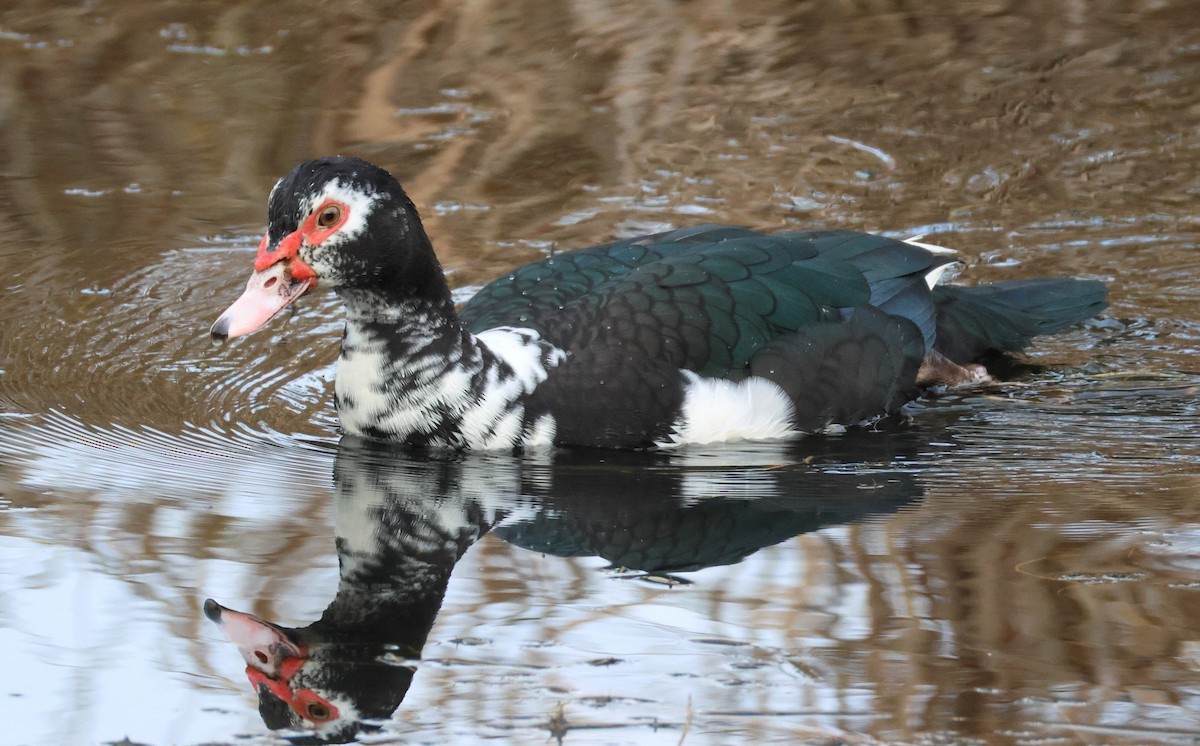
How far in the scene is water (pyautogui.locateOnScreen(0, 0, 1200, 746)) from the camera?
A: 13.9 feet

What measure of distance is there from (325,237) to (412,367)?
0.60 metres

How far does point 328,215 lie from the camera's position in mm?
5820

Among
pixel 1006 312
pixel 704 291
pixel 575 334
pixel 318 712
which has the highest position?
pixel 704 291

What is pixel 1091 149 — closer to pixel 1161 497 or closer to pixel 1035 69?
pixel 1035 69

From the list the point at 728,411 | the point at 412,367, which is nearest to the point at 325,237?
the point at 412,367

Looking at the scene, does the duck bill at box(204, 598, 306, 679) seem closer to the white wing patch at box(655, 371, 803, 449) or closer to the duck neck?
the duck neck

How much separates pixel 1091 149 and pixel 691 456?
4088 millimetres

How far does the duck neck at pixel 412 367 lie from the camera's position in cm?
607

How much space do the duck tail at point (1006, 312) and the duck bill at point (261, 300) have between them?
2772 mm

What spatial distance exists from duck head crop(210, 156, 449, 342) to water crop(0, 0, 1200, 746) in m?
0.65

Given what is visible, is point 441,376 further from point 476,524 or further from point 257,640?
point 257,640

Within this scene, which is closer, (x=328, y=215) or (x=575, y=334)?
(x=328, y=215)

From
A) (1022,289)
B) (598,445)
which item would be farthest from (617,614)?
(1022,289)

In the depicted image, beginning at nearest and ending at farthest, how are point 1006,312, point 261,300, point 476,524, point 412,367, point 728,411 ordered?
point 476,524
point 261,300
point 412,367
point 728,411
point 1006,312
